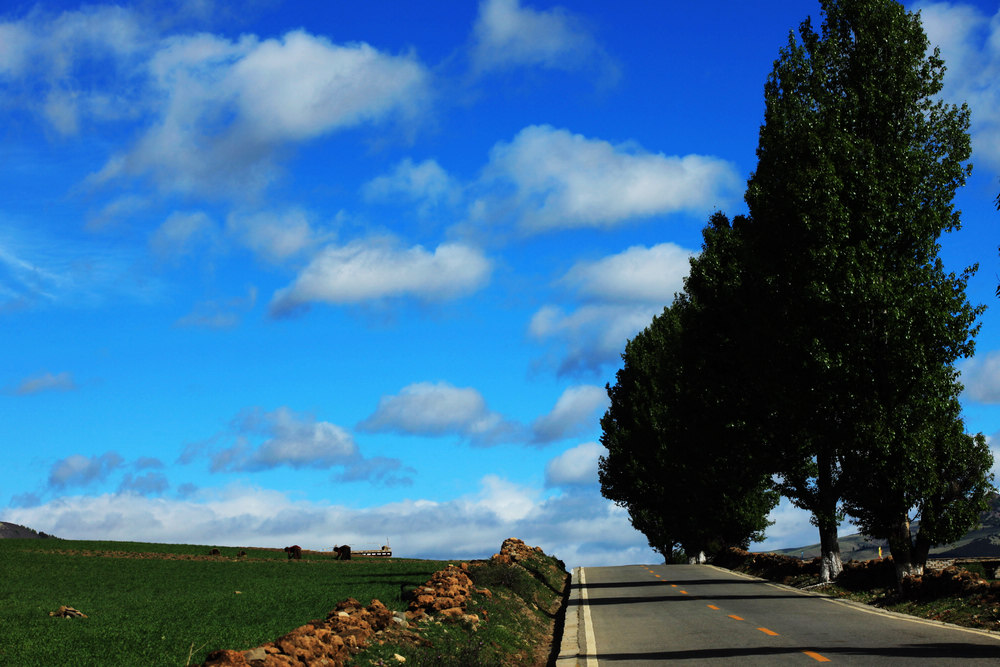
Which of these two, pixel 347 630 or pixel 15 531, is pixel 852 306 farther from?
pixel 15 531

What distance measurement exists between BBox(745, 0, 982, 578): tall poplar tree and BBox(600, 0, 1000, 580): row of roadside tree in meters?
0.05

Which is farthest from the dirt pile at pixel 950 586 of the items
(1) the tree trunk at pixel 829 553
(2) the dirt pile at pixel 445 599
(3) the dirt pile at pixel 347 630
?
(3) the dirt pile at pixel 347 630

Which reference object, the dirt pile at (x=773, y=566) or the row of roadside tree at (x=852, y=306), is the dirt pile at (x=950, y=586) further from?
the dirt pile at (x=773, y=566)

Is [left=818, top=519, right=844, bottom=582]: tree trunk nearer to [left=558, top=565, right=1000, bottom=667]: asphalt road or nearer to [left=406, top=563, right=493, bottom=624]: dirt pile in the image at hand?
[left=558, top=565, right=1000, bottom=667]: asphalt road

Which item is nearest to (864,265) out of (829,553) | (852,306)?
(852,306)

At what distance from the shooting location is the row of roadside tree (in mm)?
27250

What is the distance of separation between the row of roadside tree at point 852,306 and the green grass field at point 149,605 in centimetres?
1412

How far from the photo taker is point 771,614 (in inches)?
874

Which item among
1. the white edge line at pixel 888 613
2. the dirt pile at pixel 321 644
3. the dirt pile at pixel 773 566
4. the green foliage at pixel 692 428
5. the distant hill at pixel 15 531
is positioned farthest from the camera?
the distant hill at pixel 15 531

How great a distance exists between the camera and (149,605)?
23.7 metres

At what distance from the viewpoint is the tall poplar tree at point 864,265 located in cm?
2725

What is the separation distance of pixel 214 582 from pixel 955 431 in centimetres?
2511

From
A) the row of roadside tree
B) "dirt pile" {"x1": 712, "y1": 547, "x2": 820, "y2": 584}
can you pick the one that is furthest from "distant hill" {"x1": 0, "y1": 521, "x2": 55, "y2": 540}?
the row of roadside tree

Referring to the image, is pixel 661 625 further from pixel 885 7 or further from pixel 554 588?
pixel 885 7
